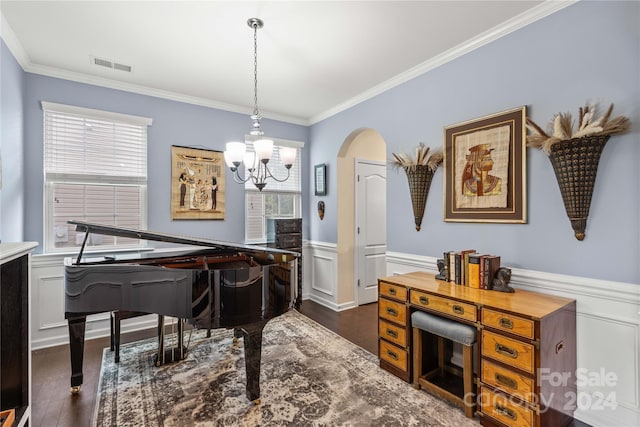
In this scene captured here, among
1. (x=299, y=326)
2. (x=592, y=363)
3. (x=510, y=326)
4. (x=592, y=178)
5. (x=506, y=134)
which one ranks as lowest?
(x=299, y=326)

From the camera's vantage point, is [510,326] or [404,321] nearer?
[510,326]

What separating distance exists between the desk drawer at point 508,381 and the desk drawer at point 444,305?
293 mm

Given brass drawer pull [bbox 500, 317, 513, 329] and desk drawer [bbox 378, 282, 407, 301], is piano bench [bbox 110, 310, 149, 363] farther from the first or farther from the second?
brass drawer pull [bbox 500, 317, 513, 329]

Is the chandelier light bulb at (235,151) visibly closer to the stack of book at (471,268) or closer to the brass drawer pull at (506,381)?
the stack of book at (471,268)

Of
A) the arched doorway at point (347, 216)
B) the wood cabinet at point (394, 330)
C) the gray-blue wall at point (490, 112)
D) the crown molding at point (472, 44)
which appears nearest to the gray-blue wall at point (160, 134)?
the gray-blue wall at point (490, 112)

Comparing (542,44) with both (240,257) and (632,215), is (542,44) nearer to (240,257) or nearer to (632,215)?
(632,215)

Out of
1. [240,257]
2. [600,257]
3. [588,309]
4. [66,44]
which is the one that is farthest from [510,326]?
[66,44]

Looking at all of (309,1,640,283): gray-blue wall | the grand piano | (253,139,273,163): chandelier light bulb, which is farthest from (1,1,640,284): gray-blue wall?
(253,139,273,163): chandelier light bulb

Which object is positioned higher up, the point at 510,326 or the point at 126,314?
the point at 510,326

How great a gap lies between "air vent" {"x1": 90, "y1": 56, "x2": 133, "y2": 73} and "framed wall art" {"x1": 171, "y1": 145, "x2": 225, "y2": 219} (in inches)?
38.0

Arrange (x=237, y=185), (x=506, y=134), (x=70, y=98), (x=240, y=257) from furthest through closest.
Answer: (x=237, y=185), (x=70, y=98), (x=240, y=257), (x=506, y=134)

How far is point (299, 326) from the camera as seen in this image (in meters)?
3.64

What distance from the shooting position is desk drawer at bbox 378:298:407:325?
2467 mm

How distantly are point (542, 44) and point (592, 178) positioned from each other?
1.06m
